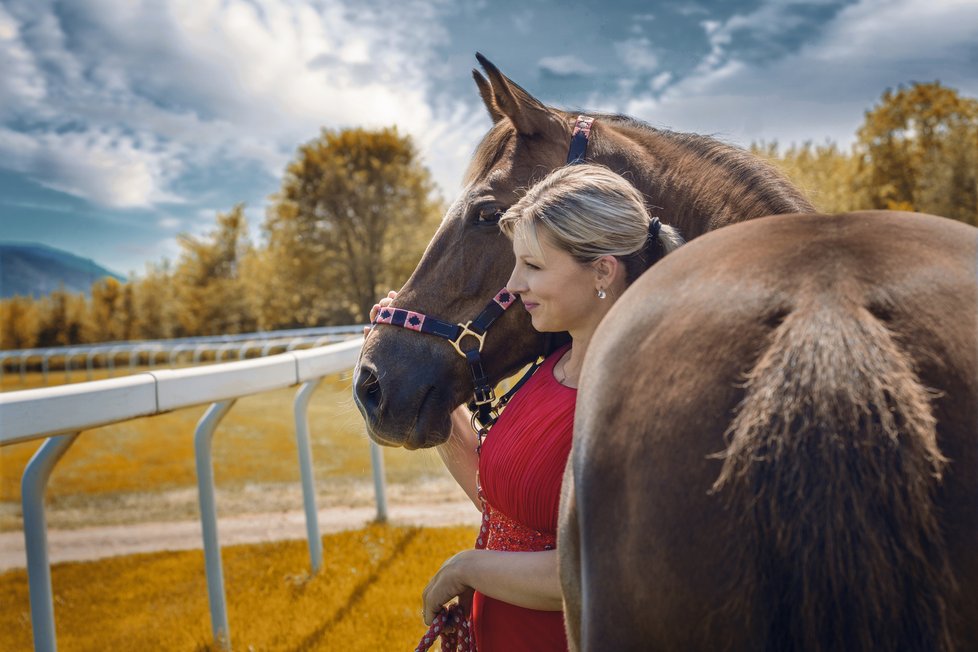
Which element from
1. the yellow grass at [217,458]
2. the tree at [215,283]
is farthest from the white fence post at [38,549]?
the tree at [215,283]

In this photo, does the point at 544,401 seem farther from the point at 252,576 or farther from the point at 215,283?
the point at 215,283

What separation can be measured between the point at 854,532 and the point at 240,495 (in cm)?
879

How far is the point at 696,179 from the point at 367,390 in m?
1.33

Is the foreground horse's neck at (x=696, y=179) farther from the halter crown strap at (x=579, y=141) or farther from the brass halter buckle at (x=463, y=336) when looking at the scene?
the brass halter buckle at (x=463, y=336)

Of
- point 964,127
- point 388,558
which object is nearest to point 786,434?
point 388,558

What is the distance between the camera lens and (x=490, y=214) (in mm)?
2441

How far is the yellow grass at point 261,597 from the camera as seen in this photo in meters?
3.73

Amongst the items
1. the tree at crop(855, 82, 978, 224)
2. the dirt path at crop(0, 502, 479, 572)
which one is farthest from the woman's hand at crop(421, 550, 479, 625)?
the tree at crop(855, 82, 978, 224)

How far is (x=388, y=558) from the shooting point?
5020mm

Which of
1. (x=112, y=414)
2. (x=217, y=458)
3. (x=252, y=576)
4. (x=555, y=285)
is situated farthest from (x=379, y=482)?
(x=217, y=458)

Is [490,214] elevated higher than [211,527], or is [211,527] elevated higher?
[490,214]

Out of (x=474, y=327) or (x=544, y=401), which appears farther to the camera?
(x=474, y=327)

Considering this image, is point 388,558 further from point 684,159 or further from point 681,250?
point 681,250

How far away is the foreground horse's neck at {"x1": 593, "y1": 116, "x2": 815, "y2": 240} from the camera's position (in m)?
2.23
